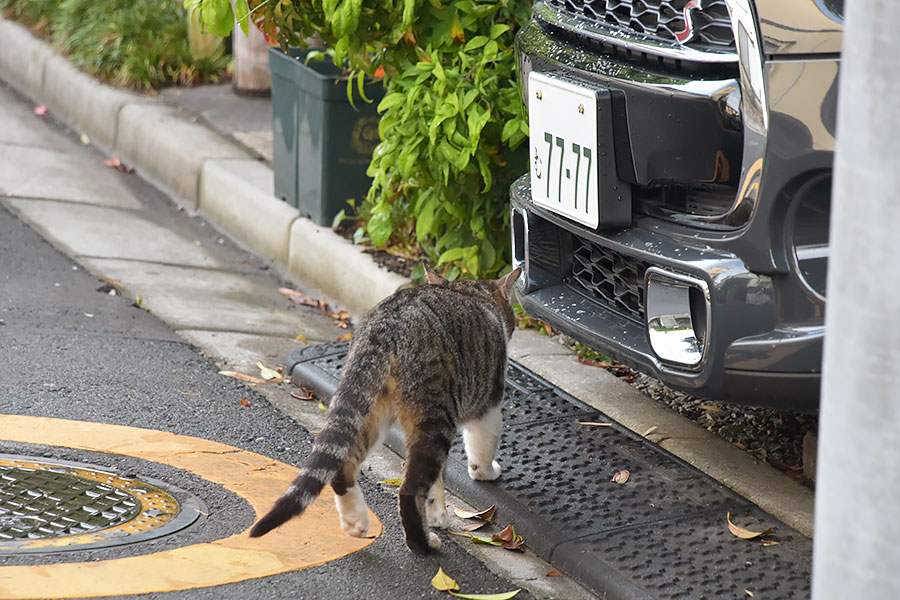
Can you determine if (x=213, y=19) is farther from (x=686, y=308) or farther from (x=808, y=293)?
(x=808, y=293)

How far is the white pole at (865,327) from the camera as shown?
1.52 metres

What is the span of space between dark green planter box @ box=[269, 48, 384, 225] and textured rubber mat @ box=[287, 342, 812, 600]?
1950 mm

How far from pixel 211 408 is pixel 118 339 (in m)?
0.75

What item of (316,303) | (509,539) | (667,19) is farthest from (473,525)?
(316,303)

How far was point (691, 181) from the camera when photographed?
3.06m

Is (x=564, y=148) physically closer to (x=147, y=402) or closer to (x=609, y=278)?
(x=609, y=278)

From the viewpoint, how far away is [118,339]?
4551 mm

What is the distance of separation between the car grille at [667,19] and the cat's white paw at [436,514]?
1.41 meters

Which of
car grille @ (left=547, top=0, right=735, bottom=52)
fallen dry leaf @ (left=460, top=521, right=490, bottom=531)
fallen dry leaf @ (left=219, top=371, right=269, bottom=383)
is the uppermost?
car grille @ (left=547, top=0, right=735, bottom=52)

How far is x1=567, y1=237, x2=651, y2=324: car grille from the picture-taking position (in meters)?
3.38

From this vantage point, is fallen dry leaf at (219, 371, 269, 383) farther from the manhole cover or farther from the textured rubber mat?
the manhole cover

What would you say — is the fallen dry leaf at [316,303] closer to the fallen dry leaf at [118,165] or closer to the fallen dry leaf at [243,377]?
the fallen dry leaf at [243,377]

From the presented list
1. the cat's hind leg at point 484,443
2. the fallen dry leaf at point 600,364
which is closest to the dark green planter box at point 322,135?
the fallen dry leaf at point 600,364

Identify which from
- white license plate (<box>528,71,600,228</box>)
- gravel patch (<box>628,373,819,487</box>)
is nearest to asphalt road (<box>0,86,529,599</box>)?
white license plate (<box>528,71,600,228</box>)
